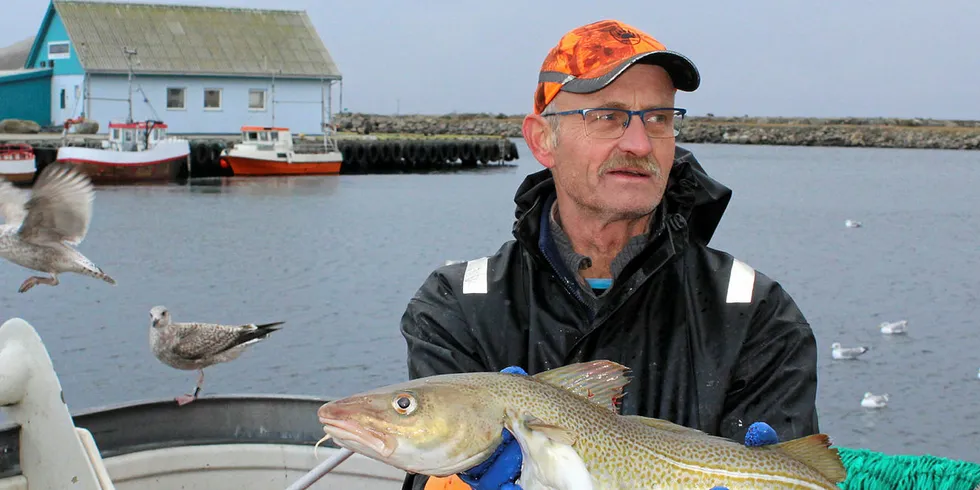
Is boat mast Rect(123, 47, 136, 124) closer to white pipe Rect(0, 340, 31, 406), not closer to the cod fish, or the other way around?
white pipe Rect(0, 340, 31, 406)

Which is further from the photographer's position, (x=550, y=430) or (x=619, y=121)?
(x=619, y=121)

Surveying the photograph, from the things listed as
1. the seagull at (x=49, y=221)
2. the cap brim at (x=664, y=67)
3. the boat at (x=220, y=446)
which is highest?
the cap brim at (x=664, y=67)

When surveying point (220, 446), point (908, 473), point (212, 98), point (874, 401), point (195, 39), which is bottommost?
point (874, 401)

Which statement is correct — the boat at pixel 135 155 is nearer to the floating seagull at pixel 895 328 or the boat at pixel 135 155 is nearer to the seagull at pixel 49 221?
the seagull at pixel 49 221

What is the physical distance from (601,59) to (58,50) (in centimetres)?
5050

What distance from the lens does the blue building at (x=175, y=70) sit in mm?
47000

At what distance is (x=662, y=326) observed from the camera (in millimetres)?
3402

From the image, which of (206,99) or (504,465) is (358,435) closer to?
(504,465)

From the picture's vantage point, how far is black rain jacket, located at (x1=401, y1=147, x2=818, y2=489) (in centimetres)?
327

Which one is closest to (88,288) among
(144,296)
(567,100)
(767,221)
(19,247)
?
(144,296)

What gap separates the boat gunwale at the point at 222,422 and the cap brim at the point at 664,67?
3218mm

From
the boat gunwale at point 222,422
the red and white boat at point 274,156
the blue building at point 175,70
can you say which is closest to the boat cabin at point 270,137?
the red and white boat at point 274,156

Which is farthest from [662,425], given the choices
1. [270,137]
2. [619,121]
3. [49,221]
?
[270,137]

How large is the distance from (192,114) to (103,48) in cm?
480
